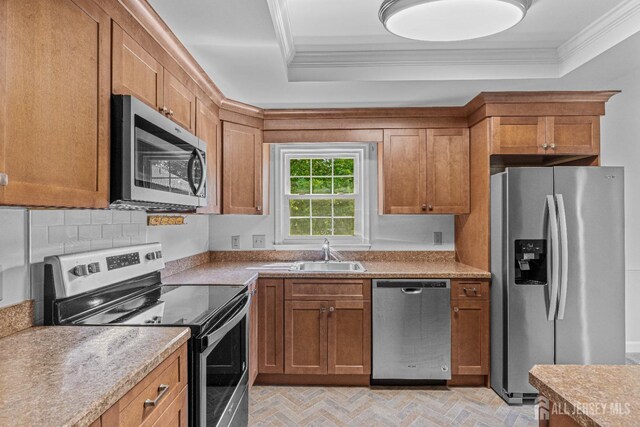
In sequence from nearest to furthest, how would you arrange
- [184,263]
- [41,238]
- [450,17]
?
[41,238]
[450,17]
[184,263]

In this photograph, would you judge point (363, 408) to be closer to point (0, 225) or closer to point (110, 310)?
point (110, 310)

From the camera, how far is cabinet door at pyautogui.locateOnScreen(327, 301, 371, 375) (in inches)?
113

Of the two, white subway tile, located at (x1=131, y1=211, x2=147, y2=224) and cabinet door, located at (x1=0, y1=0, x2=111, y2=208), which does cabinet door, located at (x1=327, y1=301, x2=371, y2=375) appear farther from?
cabinet door, located at (x1=0, y1=0, x2=111, y2=208)

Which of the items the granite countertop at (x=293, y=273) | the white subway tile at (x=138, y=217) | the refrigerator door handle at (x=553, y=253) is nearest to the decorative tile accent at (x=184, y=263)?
the granite countertop at (x=293, y=273)

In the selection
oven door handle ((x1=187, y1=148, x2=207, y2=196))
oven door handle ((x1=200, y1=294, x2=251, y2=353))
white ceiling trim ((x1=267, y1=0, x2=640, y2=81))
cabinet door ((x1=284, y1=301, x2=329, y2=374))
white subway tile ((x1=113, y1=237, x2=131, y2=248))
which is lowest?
cabinet door ((x1=284, y1=301, x2=329, y2=374))

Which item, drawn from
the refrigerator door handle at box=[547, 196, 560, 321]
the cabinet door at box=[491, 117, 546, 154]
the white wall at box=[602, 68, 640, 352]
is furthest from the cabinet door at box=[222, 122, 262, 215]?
the white wall at box=[602, 68, 640, 352]

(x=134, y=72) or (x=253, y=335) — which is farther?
(x=253, y=335)

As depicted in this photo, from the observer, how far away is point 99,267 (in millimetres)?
1737

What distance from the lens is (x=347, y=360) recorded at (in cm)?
289

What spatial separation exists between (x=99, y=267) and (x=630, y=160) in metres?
4.05

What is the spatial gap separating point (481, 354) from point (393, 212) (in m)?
1.27

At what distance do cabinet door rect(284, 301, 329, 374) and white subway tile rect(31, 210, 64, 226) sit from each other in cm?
165

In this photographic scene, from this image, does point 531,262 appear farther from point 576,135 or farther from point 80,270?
point 80,270

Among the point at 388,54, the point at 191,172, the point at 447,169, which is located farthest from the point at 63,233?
the point at 447,169
